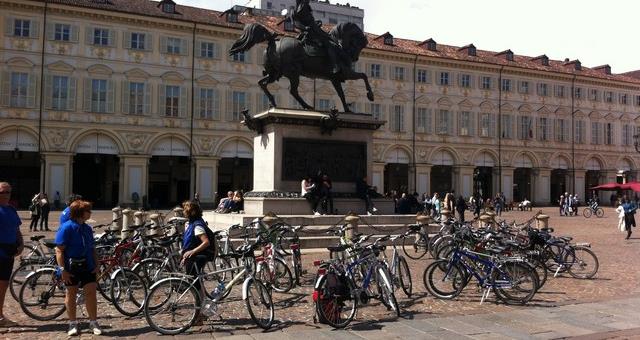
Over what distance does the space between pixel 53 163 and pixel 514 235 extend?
3675 centimetres

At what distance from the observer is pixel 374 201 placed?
17.8 m

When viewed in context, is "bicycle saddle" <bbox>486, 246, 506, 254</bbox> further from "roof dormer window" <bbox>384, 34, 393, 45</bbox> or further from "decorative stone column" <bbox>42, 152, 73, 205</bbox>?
"roof dormer window" <bbox>384, 34, 393, 45</bbox>

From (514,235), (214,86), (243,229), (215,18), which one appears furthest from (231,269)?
(215,18)

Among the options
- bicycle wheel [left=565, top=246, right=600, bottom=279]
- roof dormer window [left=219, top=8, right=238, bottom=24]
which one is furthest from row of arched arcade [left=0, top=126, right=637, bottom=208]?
bicycle wheel [left=565, top=246, right=600, bottom=279]

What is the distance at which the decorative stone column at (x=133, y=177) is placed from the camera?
146 ft

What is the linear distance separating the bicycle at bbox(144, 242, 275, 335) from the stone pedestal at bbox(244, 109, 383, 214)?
8653 mm

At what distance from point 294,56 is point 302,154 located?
9.90ft

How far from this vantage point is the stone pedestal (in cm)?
1672

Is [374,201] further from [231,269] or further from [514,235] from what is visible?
[231,269]

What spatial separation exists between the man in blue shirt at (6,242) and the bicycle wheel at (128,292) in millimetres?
1277

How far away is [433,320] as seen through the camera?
8.20 metres

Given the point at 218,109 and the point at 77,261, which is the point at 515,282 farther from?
the point at 218,109

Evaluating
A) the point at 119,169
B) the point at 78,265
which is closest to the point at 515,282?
the point at 78,265

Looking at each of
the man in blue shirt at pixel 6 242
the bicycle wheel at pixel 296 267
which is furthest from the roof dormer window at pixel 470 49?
the man in blue shirt at pixel 6 242
